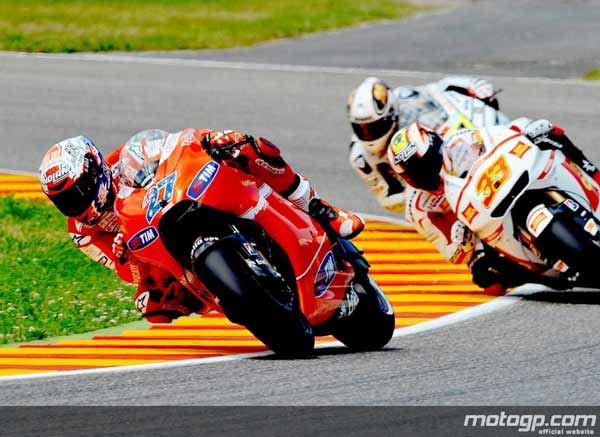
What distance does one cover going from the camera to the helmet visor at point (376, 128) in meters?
11.0

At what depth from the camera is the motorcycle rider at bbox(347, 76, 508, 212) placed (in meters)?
11.0

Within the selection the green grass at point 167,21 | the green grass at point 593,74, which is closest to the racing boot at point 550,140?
the green grass at point 593,74

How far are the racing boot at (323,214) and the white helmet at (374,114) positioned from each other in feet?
10.2

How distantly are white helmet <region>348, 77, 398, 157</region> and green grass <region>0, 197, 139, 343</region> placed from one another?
1.98m

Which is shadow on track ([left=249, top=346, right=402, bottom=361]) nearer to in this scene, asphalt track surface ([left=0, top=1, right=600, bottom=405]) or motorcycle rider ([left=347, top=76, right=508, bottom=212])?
asphalt track surface ([left=0, top=1, right=600, bottom=405])

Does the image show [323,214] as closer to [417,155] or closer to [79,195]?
[79,195]

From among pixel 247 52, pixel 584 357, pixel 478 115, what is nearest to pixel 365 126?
pixel 478 115

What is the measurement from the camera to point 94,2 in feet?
81.5

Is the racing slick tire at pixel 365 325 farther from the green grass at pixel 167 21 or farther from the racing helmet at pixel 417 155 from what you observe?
the green grass at pixel 167 21

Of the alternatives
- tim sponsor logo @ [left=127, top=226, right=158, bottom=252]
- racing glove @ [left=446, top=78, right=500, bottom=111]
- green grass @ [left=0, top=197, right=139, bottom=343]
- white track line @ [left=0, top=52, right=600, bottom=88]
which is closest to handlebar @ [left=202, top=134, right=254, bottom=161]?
→ tim sponsor logo @ [left=127, top=226, right=158, bottom=252]

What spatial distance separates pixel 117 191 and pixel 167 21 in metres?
15.6

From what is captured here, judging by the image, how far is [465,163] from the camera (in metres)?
9.56

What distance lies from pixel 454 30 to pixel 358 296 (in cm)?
1528

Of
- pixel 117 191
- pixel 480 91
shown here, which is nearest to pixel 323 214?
pixel 117 191
